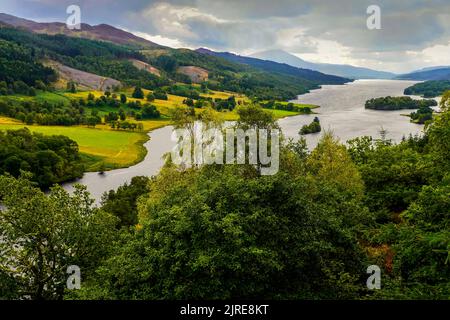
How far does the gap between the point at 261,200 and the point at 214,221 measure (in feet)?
9.86

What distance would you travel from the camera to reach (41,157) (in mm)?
75000

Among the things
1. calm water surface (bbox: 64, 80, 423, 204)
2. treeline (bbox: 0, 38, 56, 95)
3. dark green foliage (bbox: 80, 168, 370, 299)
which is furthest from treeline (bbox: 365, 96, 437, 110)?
dark green foliage (bbox: 80, 168, 370, 299)

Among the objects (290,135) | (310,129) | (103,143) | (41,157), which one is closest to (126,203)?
(41,157)

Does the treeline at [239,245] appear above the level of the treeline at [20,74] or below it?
below

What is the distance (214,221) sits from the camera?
57.1 ft

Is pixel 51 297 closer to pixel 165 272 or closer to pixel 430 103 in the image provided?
pixel 165 272

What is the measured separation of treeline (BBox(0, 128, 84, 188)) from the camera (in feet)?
236

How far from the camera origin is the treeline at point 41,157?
7188 centimetres

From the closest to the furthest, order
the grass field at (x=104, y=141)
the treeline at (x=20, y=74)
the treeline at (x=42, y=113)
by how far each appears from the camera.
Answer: the grass field at (x=104, y=141) → the treeline at (x=42, y=113) → the treeline at (x=20, y=74)

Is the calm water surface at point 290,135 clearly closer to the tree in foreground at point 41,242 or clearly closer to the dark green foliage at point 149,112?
the dark green foliage at point 149,112

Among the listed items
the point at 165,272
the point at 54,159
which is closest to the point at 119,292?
the point at 165,272

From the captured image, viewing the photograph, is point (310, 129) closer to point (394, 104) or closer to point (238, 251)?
point (394, 104)

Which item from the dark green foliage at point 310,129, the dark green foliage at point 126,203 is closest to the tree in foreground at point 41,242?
the dark green foliage at point 126,203

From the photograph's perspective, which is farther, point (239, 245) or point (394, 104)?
point (394, 104)
